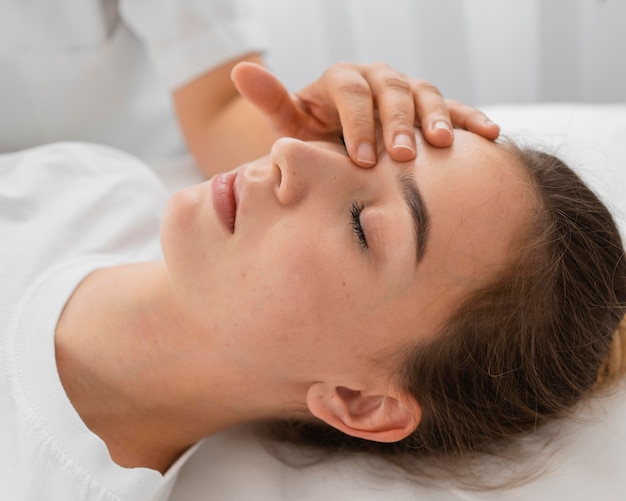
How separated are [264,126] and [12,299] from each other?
1.80 feet

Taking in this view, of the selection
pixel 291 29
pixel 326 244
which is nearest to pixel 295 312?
pixel 326 244

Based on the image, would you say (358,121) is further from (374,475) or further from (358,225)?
(374,475)

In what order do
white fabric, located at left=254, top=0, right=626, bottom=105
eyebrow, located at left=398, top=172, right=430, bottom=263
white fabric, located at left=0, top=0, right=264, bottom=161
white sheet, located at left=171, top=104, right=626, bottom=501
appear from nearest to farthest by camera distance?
eyebrow, located at left=398, top=172, right=430, bottom=263 < white sheet, located at left=171, top=104, right=626, bottom=501 < white fabric, located at left=0, top=0, right=264, bottom=161 < white fabric, located at left=254, top=0, right=626, bottom=105

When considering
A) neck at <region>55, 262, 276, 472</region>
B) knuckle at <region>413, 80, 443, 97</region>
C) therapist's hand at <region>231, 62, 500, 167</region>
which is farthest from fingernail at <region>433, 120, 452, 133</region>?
neck at <region>55, 262, 276, 472</region>

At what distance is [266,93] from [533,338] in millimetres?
487

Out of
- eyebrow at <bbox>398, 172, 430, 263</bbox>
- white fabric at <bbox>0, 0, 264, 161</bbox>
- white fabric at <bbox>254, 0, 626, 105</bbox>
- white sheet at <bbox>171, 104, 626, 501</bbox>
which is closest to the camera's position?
eyebrow at <bbox>398, 172, 430, 263</bbox>

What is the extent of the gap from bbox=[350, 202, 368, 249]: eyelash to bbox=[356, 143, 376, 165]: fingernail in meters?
0.05

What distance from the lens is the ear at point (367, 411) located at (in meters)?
0.95

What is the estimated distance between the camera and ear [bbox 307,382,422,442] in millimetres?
951

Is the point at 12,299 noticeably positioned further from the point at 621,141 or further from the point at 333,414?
the point at 621,141

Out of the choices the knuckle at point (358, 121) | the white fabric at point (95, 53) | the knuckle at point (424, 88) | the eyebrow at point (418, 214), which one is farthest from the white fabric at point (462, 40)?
the eyebrow at point (418, 214)

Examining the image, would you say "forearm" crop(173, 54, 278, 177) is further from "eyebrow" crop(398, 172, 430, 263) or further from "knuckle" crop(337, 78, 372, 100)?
"eyebrow" crop(398, 172, 430, 263)

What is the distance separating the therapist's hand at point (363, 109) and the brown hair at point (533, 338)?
110 millimetres

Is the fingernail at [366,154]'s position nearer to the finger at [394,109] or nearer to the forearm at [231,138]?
the finger at [394,109]
